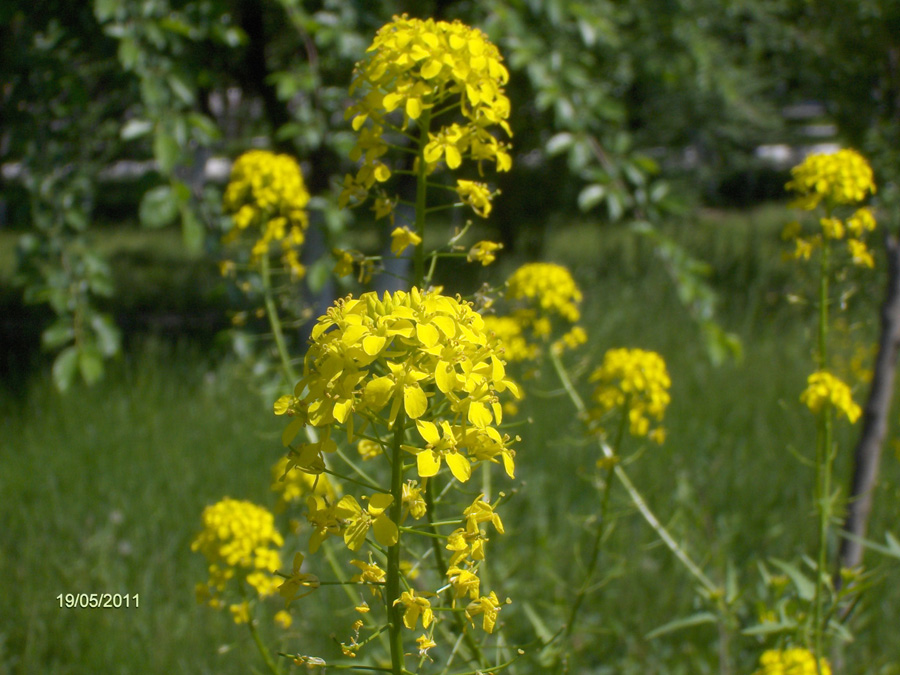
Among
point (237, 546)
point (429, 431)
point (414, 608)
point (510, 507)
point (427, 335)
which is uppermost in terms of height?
point (427, 335)

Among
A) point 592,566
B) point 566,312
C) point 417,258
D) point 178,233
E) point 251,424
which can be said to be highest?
point 417,258

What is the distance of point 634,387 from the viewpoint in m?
1.76

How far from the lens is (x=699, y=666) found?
2.35 m

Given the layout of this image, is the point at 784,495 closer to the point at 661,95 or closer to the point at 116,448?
the point at 116,448

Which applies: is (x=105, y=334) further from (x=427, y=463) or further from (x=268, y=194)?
(x=427, y=463)

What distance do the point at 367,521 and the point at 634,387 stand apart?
0.95 meters

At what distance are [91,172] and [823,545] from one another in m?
3.31

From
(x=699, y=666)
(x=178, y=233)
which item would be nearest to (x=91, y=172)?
(x=699, y=666)

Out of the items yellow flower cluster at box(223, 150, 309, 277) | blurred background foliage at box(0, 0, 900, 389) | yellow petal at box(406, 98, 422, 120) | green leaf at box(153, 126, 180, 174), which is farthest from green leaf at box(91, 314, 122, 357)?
yellow petal at box(406, 98, 422, 120)

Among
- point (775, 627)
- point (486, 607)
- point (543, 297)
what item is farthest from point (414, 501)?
point (543, 297)

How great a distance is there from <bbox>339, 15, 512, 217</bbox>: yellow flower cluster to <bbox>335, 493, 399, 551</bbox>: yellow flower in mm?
541

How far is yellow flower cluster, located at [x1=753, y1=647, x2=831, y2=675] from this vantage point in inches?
57.1

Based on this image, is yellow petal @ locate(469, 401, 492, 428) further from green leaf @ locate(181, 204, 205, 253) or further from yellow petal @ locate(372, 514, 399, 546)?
green leaf @ locate(181, 204, 205, 253)

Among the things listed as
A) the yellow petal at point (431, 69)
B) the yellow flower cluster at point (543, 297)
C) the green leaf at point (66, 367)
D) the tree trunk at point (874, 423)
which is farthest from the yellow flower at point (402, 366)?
the green leaf at point (66, 367)
